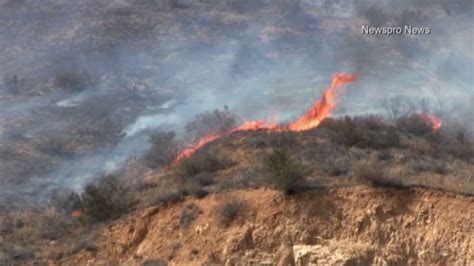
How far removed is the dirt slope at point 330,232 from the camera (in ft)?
36.6

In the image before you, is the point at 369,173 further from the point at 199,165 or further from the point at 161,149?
the point at 161,149

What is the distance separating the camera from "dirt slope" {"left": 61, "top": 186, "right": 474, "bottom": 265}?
11.1 meters

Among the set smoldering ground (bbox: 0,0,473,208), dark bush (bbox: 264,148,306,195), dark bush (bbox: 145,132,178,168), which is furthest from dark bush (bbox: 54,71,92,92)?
dark bush (bbox: 264,148,306,195)

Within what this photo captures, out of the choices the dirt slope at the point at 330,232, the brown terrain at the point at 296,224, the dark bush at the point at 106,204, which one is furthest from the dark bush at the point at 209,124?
the dirt slope at the point at 330,232

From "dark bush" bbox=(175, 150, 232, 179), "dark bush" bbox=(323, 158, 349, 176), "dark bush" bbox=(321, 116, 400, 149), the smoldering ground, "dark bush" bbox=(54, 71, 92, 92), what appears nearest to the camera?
"dark bush" bbox=(323, 158, 349, 176)

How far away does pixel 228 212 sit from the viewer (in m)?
12.1

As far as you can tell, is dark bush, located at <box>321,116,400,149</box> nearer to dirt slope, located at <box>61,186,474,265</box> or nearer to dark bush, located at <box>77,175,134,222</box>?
dirt slope, located at <box>61,186,474,265</box>

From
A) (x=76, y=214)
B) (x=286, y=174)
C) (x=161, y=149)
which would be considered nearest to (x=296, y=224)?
(x=286, y=174)

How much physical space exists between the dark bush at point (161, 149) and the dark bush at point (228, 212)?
9227 millimetres

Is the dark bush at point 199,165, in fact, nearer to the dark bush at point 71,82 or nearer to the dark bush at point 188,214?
the dark bush at point 188,214

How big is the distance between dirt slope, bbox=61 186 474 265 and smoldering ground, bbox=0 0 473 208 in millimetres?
12237

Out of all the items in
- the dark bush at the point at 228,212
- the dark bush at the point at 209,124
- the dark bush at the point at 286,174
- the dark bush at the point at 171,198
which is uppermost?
the dark bush at the point at 286,174

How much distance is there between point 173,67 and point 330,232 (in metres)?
26.0

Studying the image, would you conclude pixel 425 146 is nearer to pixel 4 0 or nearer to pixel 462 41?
pixel 462 41
